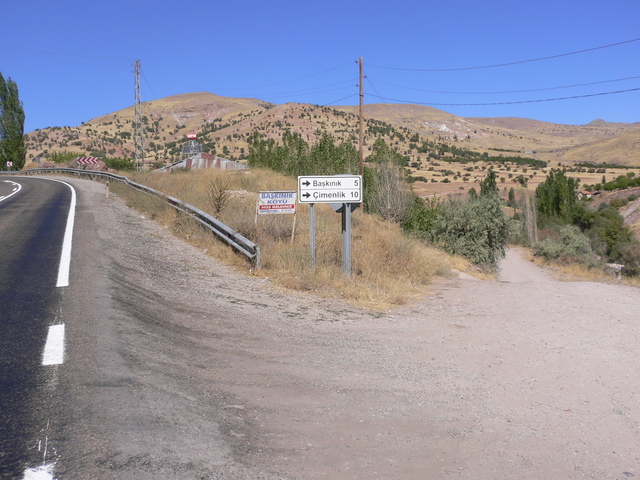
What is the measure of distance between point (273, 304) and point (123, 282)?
2.48 m

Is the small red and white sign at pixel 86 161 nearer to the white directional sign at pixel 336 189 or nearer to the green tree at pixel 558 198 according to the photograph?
the white directional sign at pixel 336 189

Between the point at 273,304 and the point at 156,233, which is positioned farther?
the point at 156,233

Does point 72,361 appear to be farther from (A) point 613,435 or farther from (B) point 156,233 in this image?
(B) point 156,233

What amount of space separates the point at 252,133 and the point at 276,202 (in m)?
106

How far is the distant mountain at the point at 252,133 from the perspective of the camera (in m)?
108

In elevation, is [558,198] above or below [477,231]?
above

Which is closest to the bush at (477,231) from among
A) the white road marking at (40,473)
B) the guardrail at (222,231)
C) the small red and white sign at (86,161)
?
the guardrail at (222,231)

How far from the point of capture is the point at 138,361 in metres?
5.61

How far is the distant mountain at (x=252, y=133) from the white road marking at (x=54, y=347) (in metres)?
82.9

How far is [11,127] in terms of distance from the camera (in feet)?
201

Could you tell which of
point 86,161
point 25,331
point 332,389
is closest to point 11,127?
point 86,161

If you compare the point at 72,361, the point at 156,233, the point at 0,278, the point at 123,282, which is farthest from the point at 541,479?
the point at 156,233

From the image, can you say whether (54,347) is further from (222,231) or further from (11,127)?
(11,127)

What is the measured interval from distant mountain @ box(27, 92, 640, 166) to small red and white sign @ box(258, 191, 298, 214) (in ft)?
247
